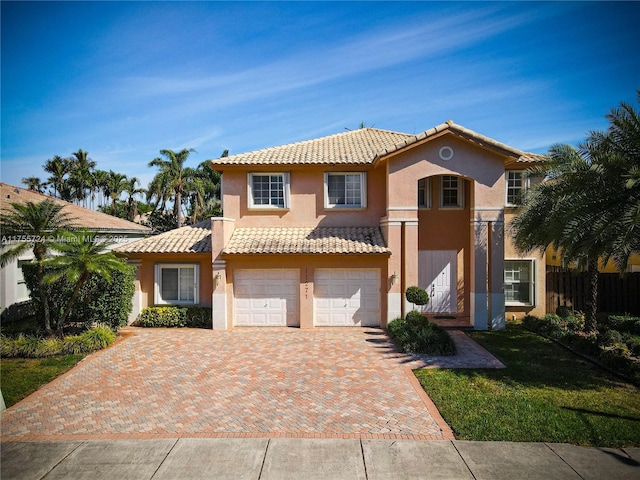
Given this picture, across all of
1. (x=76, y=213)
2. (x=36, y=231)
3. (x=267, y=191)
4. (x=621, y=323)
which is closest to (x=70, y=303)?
(x=36, y=231)

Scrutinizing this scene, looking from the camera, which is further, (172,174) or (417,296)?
(172,174)

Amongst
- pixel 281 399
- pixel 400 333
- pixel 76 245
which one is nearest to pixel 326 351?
pixel 400 333

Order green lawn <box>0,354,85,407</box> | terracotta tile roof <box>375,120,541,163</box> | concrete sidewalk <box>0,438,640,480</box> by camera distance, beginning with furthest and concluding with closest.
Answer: terracotta tile roof <box>375,120,541,163</box> → green lawn <box>0,354,85,407</box> → concrete sidewalk <box>0,438,640,480</box>

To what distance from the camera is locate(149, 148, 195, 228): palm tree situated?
110ft

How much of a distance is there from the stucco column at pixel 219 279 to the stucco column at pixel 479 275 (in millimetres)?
10348

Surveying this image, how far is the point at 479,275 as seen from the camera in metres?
16.1

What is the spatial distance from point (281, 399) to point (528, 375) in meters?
6.86

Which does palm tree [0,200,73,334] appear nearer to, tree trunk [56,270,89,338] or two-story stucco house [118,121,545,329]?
tree trunk [56,270,89,338]

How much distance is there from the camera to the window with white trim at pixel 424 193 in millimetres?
17781

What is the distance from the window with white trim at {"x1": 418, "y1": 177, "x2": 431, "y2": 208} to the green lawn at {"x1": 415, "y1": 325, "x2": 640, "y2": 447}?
7.50m

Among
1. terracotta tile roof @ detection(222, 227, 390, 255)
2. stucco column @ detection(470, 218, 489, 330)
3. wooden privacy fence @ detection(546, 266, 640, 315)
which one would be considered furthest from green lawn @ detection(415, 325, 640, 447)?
terracotta tile roof @ detection(222, 227, 390, 255)

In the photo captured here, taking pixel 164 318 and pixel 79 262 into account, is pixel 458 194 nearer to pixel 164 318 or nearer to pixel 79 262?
pixel 164 318

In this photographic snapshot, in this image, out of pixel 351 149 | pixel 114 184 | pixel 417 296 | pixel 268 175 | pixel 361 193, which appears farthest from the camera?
pixel 114 184

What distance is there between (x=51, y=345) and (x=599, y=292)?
22.3 meters
